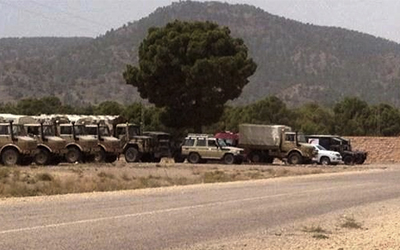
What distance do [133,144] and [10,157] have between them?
1174 cm

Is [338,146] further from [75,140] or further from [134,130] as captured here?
[75,140]

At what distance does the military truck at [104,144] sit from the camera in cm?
4878

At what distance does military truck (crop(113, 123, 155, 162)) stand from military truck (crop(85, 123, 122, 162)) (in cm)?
227

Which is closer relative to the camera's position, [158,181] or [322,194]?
[322,194]

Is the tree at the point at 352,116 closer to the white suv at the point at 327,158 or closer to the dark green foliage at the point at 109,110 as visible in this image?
the dark green foliage at the point at 109,110

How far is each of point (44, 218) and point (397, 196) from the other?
51.1 feet

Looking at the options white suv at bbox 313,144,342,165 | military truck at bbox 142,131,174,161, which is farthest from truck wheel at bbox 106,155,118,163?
white suv at bbox 313,144,342,165

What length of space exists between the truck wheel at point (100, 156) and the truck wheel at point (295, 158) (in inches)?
642

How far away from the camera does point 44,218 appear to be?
1750 centimetres

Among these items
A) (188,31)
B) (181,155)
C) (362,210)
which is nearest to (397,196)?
(362,210)

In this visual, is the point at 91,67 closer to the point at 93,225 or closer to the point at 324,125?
the point at 324,125

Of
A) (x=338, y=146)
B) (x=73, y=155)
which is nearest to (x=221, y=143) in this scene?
(x=73, y=155)

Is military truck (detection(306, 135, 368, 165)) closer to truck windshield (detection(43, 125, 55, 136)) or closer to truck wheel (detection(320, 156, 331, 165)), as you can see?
truck wheel (detection(320, 156, 331, 165))

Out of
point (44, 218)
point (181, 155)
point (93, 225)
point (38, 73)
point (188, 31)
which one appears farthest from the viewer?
point (38, 73)
